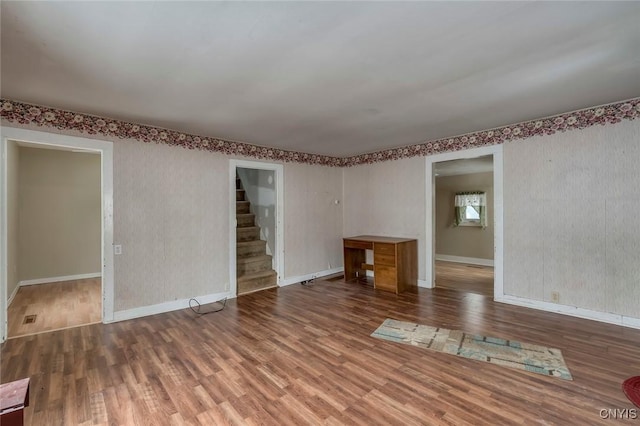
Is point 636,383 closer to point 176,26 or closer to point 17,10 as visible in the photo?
point 176,26

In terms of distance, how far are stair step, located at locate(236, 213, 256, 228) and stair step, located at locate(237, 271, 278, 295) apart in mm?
1172

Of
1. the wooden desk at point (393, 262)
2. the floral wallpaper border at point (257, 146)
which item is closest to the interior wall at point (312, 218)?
the floral wallpaper border at point (257, 146)

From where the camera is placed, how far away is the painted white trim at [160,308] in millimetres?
3640

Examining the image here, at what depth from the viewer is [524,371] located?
2.39 m

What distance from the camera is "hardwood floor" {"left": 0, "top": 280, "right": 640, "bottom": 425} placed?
193cm

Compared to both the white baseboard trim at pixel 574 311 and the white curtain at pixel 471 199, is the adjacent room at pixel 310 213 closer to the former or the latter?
the white baseboard trim at pixel 574 311

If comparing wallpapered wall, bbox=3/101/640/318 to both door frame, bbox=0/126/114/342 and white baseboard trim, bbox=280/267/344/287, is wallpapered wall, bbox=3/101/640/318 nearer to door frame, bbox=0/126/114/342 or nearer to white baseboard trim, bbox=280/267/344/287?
door frame, bbox=0/126/114/342

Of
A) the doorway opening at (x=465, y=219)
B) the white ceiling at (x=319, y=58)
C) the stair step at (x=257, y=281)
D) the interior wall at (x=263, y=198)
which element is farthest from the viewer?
the doorway opening at (x=465, y=219)

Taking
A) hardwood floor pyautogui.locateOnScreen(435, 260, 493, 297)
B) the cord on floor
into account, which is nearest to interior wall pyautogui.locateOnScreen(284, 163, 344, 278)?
the cord on floor

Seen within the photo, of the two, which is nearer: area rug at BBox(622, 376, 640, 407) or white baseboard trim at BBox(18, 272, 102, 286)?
area rug at BBox(622, 376, 640, 407)

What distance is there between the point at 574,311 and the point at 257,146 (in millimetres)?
4967

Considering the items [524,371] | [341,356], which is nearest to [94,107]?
[341,356]

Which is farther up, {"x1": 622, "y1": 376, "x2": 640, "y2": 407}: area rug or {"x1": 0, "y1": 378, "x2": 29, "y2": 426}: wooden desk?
{"x1": 0, "y1": 378, "x2": 29, "y2": 426}: wooden desk

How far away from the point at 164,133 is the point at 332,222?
11.5 feet
